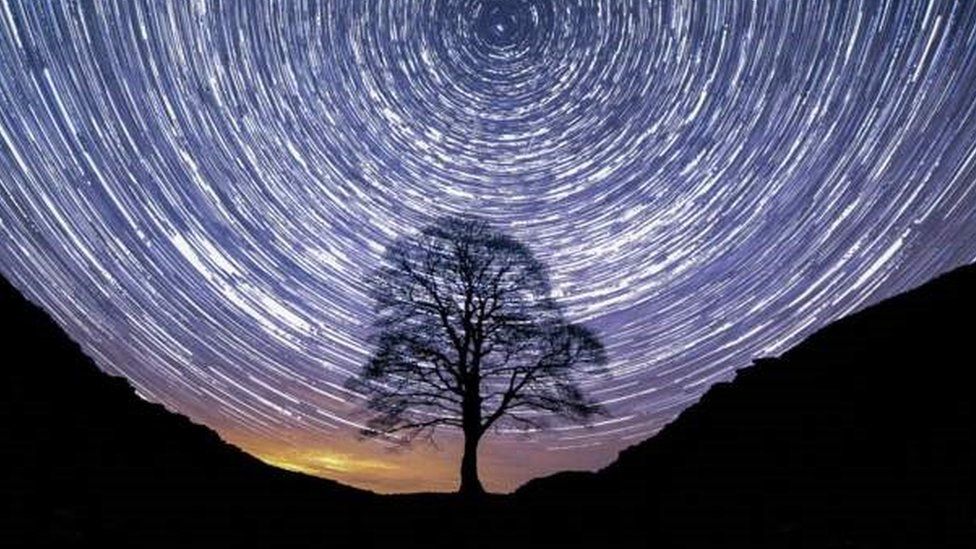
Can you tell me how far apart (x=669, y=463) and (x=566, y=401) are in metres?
3.31

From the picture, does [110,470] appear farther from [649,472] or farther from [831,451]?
[831,451]

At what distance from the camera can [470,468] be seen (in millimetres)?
14570

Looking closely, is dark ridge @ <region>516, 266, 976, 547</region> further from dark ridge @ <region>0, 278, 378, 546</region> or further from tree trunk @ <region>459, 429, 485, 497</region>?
dark ridge @ <region>0, 278, 378, 546</region>

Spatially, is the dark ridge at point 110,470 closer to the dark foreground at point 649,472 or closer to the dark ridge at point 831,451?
the dark foreground at point 649,472

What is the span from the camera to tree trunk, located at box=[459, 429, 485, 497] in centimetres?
1421

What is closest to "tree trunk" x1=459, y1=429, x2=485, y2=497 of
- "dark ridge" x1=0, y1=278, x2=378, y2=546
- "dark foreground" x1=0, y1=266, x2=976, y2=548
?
"dark foreground" x1=0, y1=266, x2=976, y2=548

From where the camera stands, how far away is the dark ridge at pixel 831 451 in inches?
301

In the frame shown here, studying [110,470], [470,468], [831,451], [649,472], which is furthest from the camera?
[470,468]

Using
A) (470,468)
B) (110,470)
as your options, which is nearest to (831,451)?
(470,468)

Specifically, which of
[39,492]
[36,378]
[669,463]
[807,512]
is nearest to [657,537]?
[807,512]

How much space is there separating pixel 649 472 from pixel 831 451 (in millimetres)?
4199

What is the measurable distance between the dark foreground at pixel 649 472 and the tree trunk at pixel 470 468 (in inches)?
12.9

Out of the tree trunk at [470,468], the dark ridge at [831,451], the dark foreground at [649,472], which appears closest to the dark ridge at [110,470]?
the dark foreground at [649,472]

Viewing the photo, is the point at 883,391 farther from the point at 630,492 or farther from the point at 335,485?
the point at 335,485
